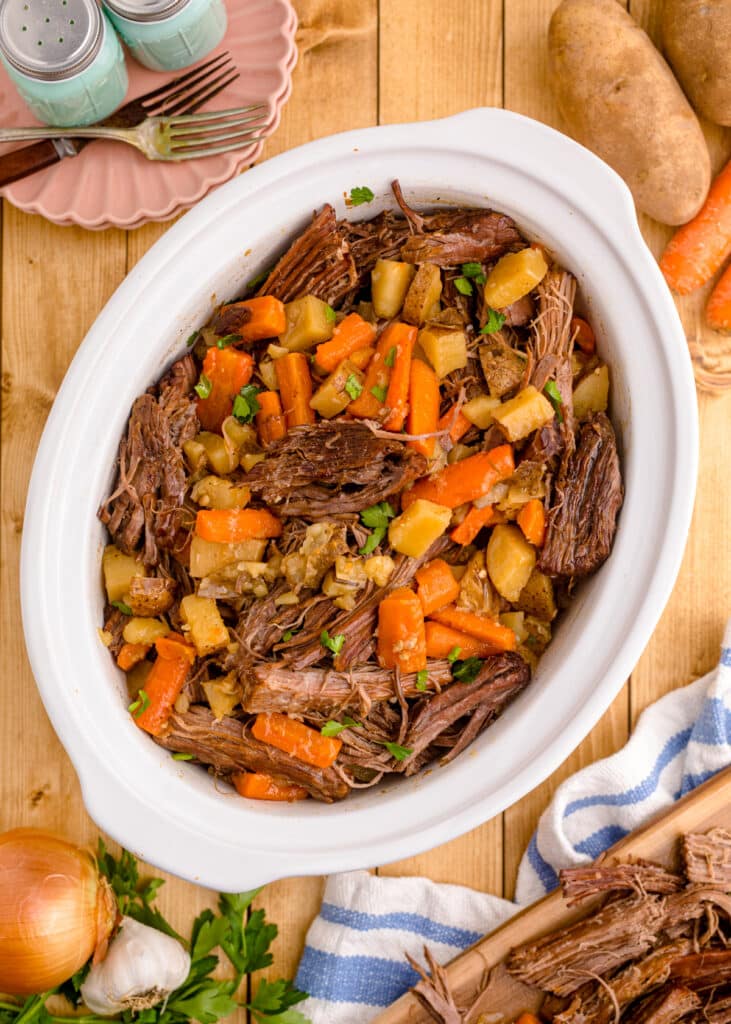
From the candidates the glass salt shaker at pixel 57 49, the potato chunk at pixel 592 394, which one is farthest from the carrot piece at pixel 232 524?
the glass salt shaker at pixel 57 49

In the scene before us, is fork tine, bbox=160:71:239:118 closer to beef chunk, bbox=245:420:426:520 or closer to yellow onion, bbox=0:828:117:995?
beef chunk, bbox=245:420:426:520

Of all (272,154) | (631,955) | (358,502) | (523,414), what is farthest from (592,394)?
(631,955)

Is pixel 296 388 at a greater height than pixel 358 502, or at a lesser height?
greater

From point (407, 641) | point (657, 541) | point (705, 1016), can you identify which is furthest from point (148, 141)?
point (705, 1016)

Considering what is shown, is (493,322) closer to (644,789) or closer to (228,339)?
(228,339)

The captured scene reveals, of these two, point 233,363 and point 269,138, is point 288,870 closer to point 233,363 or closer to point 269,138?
point 233,363

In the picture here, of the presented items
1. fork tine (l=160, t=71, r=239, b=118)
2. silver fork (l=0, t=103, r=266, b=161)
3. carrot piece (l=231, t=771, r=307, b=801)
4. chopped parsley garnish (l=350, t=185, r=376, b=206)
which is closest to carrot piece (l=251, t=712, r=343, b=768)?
carrot piece (l=231, t=771, r=307, b=801)
